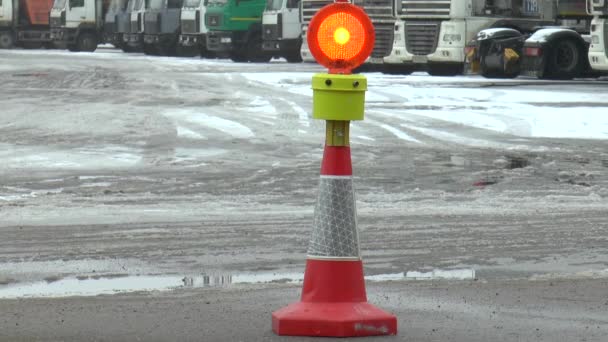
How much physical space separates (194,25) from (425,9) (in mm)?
17289

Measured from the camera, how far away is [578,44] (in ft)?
107

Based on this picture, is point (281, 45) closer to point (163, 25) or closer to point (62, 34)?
point (163, 25)

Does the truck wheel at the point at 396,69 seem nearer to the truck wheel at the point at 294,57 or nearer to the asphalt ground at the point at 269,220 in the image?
the truck wheel at the point at 294,57

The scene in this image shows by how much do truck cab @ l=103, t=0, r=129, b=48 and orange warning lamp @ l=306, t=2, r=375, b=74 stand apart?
5339cm

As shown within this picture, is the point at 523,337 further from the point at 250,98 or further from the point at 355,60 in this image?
the point at 250,98

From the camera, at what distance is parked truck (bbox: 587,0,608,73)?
29.7m

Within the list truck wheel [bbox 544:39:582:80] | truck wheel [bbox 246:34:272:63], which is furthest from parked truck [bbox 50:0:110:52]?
truck wheel [bbox 544:39:582:80]

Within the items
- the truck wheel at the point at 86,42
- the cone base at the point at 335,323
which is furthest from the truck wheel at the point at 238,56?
the cone base at the point at 335,323

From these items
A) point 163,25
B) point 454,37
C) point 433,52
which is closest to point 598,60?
point 454,37

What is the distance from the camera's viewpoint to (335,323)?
6.24 meters

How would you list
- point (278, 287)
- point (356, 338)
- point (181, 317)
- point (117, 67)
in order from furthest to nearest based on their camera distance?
point (117, 67), point (278, 287), point (181, 317), point (356, 338)

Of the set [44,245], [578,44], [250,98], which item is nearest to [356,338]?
[44,245]

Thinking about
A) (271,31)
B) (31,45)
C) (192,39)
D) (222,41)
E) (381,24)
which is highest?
(381,24)

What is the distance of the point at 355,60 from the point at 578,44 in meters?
26.9
